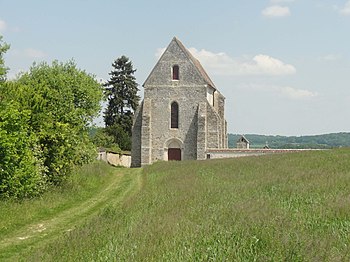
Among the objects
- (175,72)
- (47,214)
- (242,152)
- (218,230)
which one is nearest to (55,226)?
(47,214)

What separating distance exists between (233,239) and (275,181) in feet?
30.5

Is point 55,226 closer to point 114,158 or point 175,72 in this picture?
point 175,72

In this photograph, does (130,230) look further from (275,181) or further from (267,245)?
(275,181)

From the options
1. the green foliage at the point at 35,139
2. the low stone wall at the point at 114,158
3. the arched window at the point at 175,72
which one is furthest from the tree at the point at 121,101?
the green foliage at the point at 35,139

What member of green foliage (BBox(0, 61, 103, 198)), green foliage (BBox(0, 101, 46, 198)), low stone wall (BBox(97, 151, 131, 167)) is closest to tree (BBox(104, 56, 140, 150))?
low stone wall (BBox(97, 151, 131, 167))

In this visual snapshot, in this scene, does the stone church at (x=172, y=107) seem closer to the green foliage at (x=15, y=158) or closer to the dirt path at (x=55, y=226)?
the dirt path at (x=55, y=226)

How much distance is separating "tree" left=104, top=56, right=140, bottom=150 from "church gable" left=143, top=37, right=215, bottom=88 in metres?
13.5

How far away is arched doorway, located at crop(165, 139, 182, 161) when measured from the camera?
48406 millimetres

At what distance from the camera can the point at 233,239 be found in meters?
7.22

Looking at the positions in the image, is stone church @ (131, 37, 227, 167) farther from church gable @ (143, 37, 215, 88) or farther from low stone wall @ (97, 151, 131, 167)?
low stone wall @ (97, 151, 131, 167)

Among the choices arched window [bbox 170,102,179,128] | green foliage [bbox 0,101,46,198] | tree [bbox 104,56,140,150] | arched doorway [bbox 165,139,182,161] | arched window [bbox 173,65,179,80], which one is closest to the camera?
green foliage [bbox 0,101,46,198]

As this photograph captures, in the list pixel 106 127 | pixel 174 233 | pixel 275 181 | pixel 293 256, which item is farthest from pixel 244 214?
pixel 106 127

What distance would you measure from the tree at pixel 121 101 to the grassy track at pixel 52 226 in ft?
129

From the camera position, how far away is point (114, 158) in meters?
51.4
